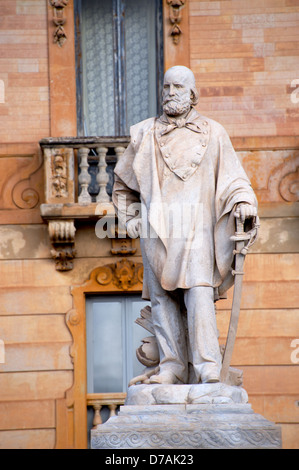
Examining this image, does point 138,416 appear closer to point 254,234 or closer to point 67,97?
point 254,234

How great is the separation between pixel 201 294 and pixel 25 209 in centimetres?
790

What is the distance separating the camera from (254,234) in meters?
10.3

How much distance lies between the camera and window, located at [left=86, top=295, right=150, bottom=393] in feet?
58.1

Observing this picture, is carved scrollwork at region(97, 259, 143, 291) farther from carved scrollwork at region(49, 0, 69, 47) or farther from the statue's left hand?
the statue's left hand

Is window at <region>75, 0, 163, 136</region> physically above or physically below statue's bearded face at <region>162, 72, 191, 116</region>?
above

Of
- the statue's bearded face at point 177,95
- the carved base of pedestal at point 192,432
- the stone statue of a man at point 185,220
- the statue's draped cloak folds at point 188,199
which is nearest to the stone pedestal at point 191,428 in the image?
the carved base of pedestal at point 192,432

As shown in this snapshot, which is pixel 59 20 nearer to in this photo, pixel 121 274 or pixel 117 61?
pixel 117 61

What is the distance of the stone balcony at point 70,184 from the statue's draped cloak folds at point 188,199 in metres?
6.65

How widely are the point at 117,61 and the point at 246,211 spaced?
337 inches

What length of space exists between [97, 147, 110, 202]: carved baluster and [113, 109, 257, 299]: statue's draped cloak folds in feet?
22.0

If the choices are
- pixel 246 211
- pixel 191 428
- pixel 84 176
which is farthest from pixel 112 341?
pixel 191 428

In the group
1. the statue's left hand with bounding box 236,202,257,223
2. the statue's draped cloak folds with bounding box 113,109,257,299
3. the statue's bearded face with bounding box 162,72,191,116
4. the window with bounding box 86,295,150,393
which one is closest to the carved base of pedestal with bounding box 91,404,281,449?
the statue's draped cloak folds with bounding box 113,109,257,299

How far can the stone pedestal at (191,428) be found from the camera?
30.9 ft
